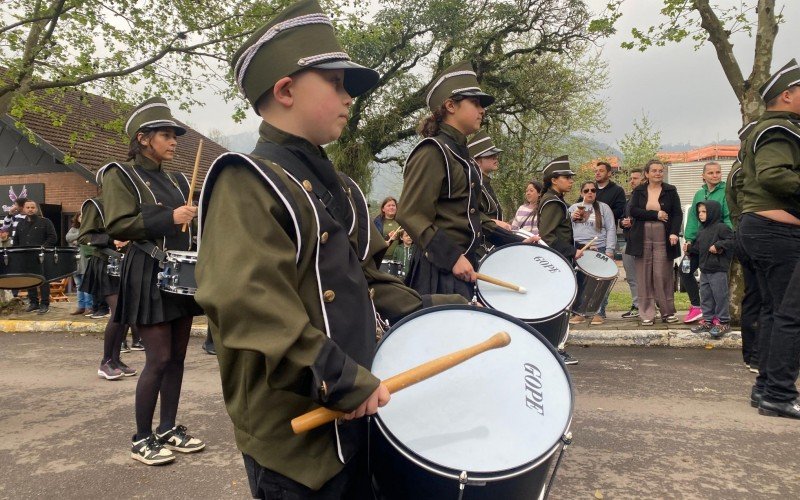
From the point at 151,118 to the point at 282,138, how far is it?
7.87 feet

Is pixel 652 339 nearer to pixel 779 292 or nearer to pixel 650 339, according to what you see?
pixel 650 339

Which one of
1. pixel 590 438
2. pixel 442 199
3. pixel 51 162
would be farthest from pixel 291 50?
pixel 51 162

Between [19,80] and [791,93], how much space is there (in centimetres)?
1119

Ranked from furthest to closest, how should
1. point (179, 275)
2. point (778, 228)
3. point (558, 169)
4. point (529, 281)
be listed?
point (558, 169) → point (778, 228) → point (529, 281) → point (179, 275)

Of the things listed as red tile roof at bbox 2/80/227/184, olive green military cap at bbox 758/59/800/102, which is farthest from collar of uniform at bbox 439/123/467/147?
red tile roof at bbox 2/80/227/184

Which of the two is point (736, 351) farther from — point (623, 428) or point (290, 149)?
point (290, 149)

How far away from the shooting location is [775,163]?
417cm

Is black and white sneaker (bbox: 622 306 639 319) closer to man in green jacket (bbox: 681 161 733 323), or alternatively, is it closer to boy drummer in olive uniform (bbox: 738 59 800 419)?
man in green jacket (bbox: 681 161 733 323)

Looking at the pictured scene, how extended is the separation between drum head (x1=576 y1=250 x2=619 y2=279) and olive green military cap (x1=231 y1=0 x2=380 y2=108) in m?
5.06

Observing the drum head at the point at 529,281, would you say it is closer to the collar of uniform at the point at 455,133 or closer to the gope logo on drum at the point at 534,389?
the collar of uniform at the point at 455,133

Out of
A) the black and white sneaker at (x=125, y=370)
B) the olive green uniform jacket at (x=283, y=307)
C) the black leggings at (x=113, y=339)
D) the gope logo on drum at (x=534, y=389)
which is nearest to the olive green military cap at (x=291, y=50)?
the olive green uniform jacket at (x=283, y=307)

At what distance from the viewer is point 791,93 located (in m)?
4.38

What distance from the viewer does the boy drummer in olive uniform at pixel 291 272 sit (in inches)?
56.0

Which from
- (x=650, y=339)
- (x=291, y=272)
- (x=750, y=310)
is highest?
(x=291, y=272)
